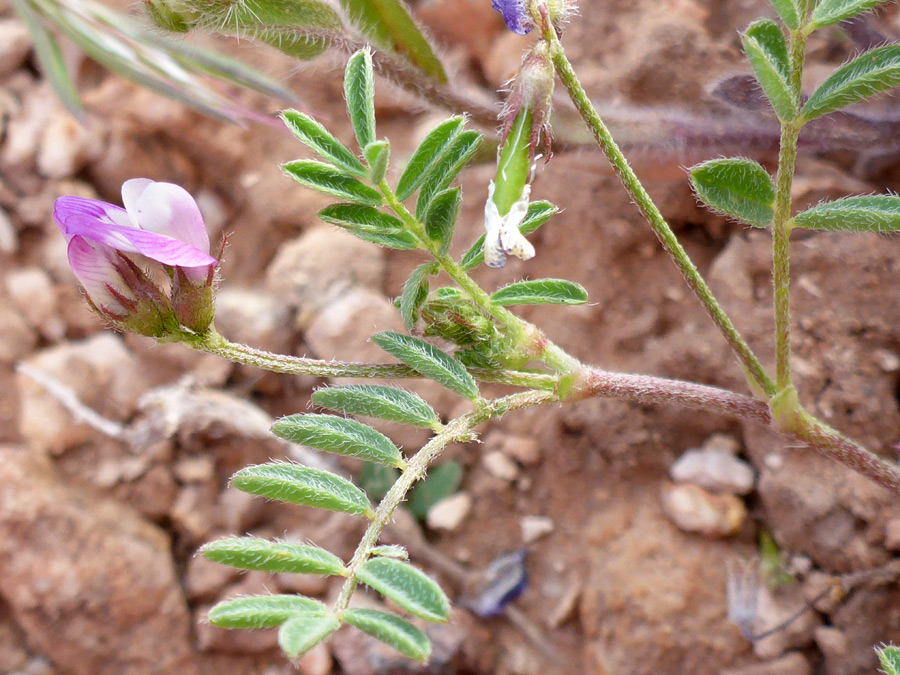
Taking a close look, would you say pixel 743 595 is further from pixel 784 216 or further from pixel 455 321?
pixel 455 321

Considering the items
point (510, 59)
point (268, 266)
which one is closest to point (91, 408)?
point (268, 266)

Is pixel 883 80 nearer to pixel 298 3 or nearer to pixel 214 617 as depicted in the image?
pixel 298 3

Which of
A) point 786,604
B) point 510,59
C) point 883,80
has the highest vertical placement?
point 883,80

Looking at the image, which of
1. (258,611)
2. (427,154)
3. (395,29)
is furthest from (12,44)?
(258,611)

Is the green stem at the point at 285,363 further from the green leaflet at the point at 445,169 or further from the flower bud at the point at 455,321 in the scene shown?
the green leaflet at the point at 445,169

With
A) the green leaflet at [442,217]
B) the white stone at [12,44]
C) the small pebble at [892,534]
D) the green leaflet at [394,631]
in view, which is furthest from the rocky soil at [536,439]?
the green leaflet at [394,631]
